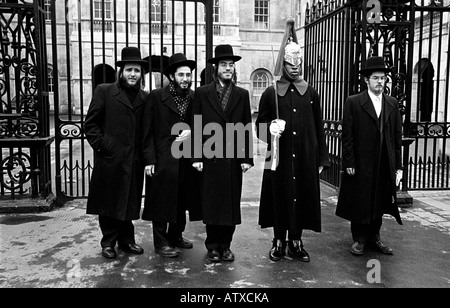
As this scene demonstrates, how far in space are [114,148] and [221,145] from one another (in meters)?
1.14

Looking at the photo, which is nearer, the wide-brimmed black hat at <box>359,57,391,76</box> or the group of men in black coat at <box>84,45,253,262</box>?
the group of men in black coat at <box>84,45,253,262</box>

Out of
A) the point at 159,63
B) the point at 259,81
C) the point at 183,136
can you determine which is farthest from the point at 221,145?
the point at 259,81

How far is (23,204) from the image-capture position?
22.1 ft

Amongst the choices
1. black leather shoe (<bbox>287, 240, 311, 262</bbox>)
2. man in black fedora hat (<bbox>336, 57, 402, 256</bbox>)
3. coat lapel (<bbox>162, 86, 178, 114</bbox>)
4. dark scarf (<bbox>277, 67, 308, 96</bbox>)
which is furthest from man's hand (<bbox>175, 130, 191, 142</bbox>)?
man in black fedora hat (<bbox>336, 57, 402, 256</bbox>)

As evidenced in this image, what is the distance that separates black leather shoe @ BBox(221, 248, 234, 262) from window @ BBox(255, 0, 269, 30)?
88.5 ft

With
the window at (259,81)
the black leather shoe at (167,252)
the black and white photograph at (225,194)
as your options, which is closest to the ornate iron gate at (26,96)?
the black and white photograph at (225,194)

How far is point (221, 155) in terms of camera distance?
478 cm

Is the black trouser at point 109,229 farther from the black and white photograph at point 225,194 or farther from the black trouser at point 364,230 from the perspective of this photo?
the black trouser at point 364,230

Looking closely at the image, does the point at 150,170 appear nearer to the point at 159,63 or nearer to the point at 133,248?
the point at 133,248

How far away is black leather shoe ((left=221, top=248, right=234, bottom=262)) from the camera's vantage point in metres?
4.83

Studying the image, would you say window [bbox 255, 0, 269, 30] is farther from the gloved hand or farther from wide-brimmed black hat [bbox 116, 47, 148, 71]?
the gloved hand

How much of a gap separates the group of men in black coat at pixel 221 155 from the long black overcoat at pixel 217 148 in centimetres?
1

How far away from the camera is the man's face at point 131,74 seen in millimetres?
4887

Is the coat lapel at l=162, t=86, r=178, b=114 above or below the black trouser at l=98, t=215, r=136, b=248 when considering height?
above
